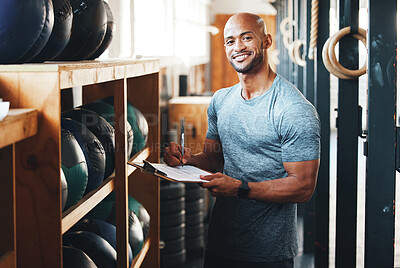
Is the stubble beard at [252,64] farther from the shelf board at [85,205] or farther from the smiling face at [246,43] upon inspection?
the shelf board at [85,205]

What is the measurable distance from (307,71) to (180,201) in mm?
1457

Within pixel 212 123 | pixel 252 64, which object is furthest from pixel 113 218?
pixel 252 64

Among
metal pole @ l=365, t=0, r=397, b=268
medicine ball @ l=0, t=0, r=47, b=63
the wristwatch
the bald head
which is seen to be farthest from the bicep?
medicine ball @ l=0, t=0, r=47, b=63

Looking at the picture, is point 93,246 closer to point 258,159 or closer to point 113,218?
point 113,218

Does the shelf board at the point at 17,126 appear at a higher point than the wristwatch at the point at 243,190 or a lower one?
higher

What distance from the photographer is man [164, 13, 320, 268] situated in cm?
223

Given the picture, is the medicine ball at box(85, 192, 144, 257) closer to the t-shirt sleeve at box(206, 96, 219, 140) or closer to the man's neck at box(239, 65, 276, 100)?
the t-shirt sleeve at box(206, 96, 219, 140)

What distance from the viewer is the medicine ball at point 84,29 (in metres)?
2.06

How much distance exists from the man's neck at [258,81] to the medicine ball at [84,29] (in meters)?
0.67

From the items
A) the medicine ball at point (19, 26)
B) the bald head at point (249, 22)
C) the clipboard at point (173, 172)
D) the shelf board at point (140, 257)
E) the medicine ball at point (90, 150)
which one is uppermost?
the bald head at point (249, 22)

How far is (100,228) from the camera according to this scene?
7.93ft

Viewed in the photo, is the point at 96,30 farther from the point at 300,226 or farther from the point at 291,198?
the point at 300,226

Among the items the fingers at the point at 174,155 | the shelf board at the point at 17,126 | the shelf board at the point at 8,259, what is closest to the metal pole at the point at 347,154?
the fingers at the point at 174,155

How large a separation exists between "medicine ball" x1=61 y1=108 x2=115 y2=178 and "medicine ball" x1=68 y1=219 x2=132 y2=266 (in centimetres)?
24
